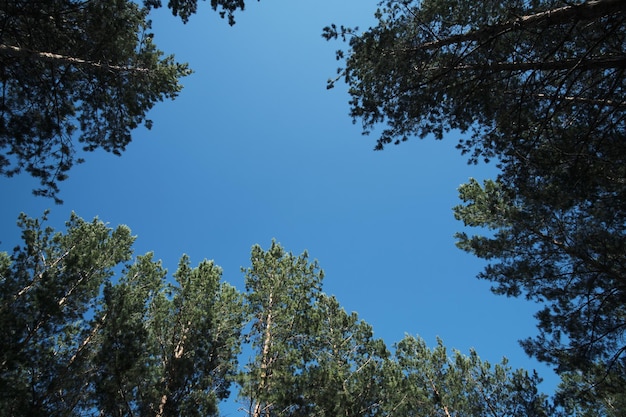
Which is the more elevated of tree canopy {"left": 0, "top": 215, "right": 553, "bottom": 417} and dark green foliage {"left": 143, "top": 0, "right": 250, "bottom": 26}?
dark green foliage {"left": 143, "top": 0, "right": 250, "bottom": 26}

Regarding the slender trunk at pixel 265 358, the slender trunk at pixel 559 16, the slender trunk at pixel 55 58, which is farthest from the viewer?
the slender trunk at pixel 265 358

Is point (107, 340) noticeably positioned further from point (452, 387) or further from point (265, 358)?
point (452, 387)

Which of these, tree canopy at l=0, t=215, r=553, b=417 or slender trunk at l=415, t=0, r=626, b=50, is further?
tree canopy at l=0, t=215, r=553, b=417

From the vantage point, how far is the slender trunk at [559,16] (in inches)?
185

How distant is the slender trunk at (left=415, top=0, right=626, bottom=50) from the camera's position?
470 cm

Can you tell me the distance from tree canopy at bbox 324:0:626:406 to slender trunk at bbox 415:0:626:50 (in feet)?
0.40

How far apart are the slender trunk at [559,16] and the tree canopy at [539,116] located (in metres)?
0.12

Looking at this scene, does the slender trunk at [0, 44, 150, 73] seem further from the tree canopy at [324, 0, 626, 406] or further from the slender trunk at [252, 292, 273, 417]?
the slender trunk at [252, 292, 273, 417]

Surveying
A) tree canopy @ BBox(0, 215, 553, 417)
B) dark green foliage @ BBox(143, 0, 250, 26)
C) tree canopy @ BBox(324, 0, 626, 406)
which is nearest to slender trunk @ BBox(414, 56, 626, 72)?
tree canopy @ BBox(324, 0, 626, 406)

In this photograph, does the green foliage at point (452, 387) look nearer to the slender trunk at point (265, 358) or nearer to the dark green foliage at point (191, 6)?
the slender trunk at point (265, 358)

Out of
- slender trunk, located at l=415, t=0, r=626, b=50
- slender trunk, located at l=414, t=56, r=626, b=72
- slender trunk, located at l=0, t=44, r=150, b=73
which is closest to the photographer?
slender trunk, located at l=415, t=0, r=626, b=50

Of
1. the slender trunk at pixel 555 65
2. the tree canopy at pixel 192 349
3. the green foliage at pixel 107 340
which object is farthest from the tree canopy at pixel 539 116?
the green foliage at pixel 107 340

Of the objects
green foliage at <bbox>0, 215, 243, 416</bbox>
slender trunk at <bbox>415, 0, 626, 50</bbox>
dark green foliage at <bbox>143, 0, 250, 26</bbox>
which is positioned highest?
dark green foliage at <bbox>143, 0, 250, 26</bbox>

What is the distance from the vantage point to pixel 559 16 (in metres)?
5.16
